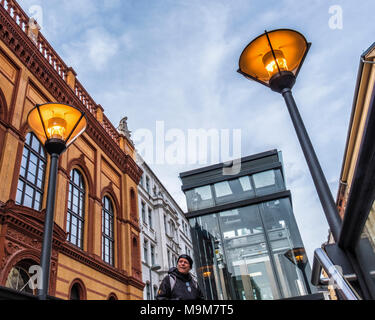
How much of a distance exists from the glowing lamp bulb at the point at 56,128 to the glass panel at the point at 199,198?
16.4 meters

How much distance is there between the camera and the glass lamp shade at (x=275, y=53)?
4.26 m

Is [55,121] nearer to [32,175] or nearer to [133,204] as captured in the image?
[32,175]

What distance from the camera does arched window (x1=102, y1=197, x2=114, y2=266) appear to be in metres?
19.3

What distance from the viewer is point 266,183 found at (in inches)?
834

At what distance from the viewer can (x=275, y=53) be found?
4.36 m

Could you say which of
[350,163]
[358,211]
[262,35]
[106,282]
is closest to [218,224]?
[106,282]

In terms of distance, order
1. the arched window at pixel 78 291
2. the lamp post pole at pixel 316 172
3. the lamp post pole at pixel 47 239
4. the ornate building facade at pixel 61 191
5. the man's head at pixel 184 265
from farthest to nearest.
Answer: the arched window at pixel 78 291 → the ornate building facade at pixel 61 191 → the man's head at pixel 184 265 → the lamp post pole at pixel 47 239 → the lamp post pole at pixel 316 172

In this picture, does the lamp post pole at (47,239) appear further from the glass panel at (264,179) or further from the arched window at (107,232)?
the glass panel at (264,179)

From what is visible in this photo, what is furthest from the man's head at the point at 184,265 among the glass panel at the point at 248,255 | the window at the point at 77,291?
the glass panel at the point at 248,255

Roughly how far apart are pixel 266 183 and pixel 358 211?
19.4m

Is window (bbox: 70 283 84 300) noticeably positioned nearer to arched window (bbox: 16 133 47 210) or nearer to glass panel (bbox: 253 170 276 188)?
arched window (bbox: 16 133 47 210)

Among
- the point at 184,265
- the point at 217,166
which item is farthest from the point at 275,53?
the point at 217,166

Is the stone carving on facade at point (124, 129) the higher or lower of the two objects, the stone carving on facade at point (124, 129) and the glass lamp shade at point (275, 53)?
the higher
